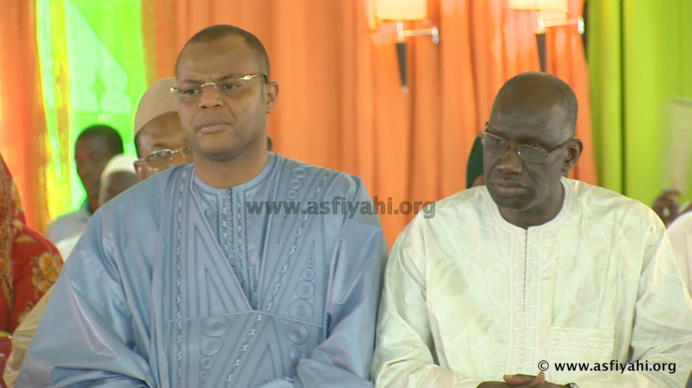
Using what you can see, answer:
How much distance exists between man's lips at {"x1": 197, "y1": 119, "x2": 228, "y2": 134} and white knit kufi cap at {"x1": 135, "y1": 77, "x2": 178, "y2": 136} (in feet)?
4.10

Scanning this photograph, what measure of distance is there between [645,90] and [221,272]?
3632 mm

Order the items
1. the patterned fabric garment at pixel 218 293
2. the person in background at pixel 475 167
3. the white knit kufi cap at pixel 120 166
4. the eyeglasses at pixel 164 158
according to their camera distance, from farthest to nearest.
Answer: the white knit kufi cap at pixel 120 166 → the person in background at pixel 475 167 → the eyeglasses at pixel 164 158 → the patterned fabric garment at pixel 218 293

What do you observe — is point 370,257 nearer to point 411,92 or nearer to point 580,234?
point 580,234

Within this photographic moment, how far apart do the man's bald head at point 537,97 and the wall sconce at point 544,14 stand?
2.74m

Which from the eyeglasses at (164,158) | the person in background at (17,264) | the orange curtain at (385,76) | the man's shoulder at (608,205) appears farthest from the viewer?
the orange curtain at (385,76)

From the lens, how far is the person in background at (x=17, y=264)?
3.51 metres

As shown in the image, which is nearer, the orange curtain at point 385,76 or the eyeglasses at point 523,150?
the eyeglasses at point 523,150

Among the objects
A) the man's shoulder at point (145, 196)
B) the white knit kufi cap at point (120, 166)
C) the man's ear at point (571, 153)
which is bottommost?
the white knit kufi cap at point (120, 166)

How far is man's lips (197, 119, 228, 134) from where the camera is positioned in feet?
9.41

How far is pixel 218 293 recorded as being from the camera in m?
2.79

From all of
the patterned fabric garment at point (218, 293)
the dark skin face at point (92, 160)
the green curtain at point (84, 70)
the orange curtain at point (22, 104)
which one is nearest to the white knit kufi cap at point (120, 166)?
the dark skin face at point (92, 160)

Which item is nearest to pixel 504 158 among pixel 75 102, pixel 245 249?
pixel 245 249

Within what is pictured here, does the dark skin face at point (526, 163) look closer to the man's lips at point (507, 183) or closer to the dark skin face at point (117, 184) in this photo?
the man's lips at point (507, 183)

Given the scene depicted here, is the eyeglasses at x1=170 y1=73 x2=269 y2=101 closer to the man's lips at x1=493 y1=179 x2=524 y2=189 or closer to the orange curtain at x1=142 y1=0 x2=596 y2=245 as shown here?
the man's lips at x1=493 y1=179 x2=524 y2=189
